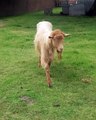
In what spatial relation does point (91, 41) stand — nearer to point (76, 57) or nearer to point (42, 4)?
point (76, 57)

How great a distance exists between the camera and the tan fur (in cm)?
688

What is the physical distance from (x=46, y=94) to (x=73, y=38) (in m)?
6.20

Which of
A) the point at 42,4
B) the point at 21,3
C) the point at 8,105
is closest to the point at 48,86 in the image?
the point at 8,105

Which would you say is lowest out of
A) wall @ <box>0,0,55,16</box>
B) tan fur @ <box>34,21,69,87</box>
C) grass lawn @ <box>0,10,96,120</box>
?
wall @ <box>0,0,55,16</box>

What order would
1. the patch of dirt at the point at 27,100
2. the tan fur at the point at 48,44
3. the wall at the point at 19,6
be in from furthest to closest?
1. the wall at the point at 19,6
2. the tan fur at the point at 48,44
3. the patch of dirt at the point at 27,100

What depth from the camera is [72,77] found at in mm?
7668

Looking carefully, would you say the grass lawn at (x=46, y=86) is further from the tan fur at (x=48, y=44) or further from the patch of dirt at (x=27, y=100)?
the tan fur at (x=48, y=44)

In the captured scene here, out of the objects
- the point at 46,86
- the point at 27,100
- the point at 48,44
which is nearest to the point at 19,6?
the point at 48,44

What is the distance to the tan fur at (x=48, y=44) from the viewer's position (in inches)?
271

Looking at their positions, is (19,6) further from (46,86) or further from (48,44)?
(46,86)

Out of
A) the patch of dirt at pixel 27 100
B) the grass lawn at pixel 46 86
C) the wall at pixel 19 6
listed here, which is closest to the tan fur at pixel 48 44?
the grass lawn at pixel 46 86

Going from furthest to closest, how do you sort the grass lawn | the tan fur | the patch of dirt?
the tan fur < the patch of dirt < the grass lawn

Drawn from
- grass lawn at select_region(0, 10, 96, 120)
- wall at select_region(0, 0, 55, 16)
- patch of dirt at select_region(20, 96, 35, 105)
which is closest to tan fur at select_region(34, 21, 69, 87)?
grass lawn at select_region(0, 10, 96, 120)

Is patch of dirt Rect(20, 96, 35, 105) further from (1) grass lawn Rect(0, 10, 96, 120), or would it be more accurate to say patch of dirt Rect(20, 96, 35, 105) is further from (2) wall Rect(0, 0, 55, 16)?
(2) wall Rect(0, 0, 55, 16)
